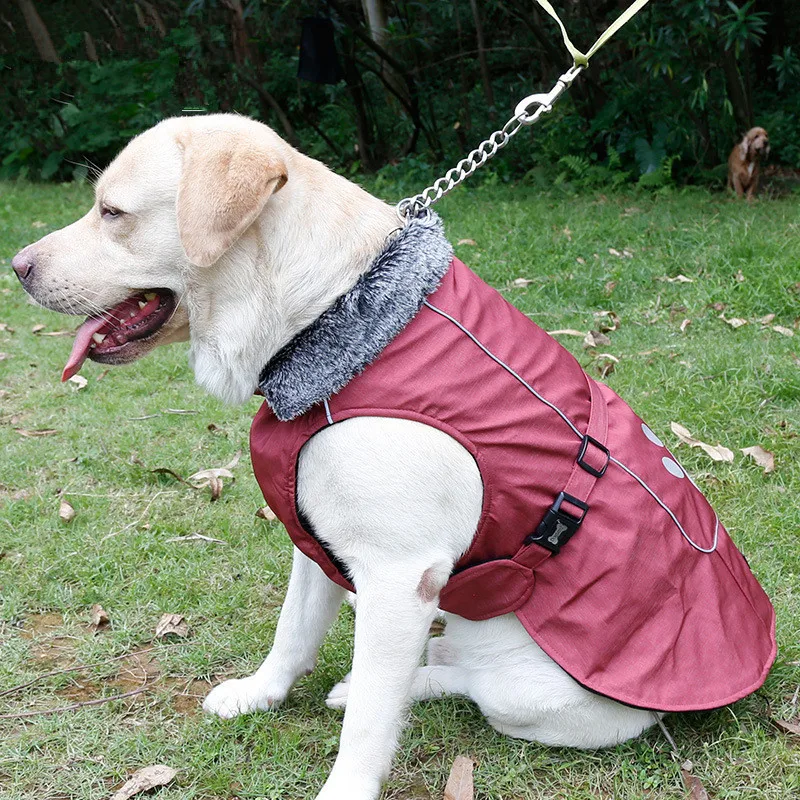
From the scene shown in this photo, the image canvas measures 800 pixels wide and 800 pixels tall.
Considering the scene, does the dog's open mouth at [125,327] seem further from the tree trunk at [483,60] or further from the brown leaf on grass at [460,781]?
the tree trunk at [483,60]

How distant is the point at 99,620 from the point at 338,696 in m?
0.94

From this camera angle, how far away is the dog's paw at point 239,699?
8.70 ft

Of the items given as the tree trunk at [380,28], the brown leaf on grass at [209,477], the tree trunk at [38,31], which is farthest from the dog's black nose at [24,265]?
the tree trunk at [38,31]

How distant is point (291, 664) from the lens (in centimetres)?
268

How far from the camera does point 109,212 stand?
2275 mm

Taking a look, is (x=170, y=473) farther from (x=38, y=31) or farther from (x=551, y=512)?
(x=38, y=31)

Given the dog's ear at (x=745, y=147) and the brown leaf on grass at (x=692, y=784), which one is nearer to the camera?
the brown leaf on grass at (x=692, y=784)

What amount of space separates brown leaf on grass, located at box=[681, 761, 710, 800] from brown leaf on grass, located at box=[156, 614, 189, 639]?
1593 mm

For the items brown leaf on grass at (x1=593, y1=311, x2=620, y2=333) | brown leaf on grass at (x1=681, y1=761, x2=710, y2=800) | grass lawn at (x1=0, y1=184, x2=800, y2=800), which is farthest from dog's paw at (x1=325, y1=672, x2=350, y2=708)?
brown leaf on grass at (x1=593, y1=311, x2=620, y2=333)

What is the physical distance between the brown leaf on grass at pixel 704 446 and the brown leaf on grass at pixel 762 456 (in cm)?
8

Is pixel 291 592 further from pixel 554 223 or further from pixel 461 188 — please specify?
pixel 461 188

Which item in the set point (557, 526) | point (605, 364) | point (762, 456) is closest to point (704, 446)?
point (762, 456)

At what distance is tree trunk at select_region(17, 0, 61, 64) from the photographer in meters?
13.7

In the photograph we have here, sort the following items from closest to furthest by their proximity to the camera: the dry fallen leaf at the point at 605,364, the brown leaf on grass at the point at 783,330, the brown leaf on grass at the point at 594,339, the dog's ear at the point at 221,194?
the dog's ear at the point at 221,194 → the dry fallen leaf at the point at 605,364 → the brown leaf on grass at the point at 783,330 → the brown leaf on grass at the point at 594,339
